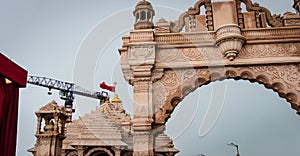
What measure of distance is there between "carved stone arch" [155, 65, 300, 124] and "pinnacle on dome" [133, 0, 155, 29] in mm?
1472

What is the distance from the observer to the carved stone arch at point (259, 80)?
20.5 ft

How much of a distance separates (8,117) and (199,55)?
375 centimetres

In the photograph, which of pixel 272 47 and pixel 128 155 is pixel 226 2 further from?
pixel 128 155

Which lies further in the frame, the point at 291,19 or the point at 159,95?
the point at 291,19

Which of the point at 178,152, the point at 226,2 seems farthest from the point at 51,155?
the point at 178,152

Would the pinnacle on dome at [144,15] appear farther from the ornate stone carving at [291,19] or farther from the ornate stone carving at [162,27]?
the ornate stone carving at [291,19]

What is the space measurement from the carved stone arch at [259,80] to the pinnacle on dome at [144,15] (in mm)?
1472

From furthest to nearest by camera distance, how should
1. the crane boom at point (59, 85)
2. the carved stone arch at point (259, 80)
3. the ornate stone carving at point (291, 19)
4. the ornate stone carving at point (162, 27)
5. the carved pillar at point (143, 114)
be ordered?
1. the crane boom at point (59, 85)
2. the ornate stone carving at point (162, 27)
3. the ornate stone carving at point (291, 19)
4. the carved stone arch at point (259, 80)
5. the carved pillar at point (143, 114)

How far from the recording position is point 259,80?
6.41 meters

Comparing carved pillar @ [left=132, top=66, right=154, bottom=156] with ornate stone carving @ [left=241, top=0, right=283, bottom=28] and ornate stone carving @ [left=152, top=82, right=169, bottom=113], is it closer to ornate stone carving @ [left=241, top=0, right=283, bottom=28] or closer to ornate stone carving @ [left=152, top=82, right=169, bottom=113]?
ornate stone carving @ [left=152, top=82, right=169, bottom=113]

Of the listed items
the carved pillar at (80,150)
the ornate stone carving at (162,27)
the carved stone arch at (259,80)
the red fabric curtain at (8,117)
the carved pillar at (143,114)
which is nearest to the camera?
the red fabric curtain at (8,117)

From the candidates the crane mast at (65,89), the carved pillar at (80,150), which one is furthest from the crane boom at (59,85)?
the carved pillar at (80,150)

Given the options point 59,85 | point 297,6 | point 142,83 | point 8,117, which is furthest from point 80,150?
point 59,85

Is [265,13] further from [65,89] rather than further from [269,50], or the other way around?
[65,89]
